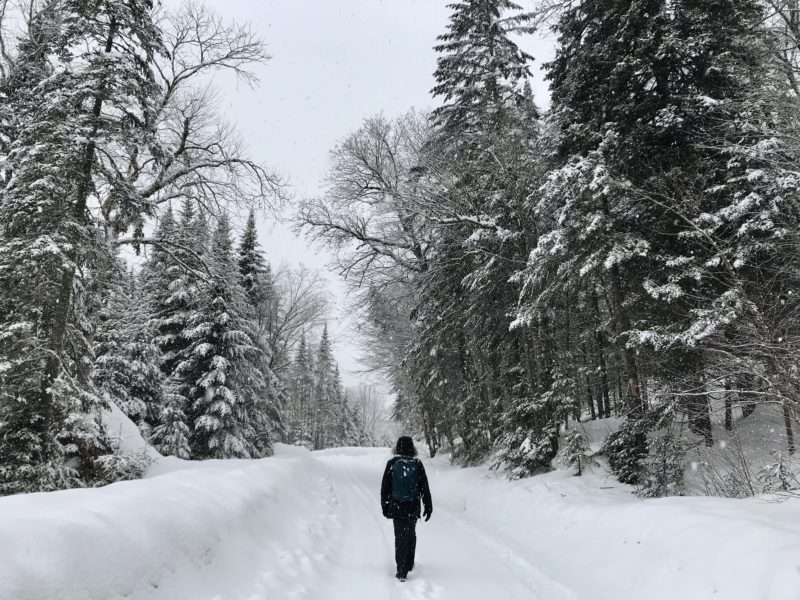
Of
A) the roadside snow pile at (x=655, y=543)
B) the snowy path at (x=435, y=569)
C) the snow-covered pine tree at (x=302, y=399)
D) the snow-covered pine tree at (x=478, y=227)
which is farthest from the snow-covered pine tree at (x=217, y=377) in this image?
the snow-covered pine tree at (x=302, y=399)

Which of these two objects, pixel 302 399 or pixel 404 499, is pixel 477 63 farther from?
pixel 302 399

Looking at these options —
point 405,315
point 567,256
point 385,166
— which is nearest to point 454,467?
point 405,315

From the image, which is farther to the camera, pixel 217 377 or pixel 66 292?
pixel 217 377

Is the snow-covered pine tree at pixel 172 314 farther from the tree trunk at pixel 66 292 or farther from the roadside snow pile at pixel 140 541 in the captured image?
the roadside snow pile at pixel 140 541

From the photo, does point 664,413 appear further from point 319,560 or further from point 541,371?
point 319,560

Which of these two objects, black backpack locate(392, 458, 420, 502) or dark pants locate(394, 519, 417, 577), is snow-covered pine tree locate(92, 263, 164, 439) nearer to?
black backpack locate(392, 458, 420, 502)

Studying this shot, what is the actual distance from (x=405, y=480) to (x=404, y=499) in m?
0.25

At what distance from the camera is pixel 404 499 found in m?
6.30

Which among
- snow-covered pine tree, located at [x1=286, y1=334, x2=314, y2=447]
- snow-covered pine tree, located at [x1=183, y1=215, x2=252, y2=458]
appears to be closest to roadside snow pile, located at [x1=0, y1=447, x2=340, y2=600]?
snow-covered pine tree, located at [x1=183, y1=215, x2=252, y2=458]

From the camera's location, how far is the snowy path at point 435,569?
533 centimetres

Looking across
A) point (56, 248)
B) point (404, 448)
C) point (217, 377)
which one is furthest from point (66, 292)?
point (217, 377)

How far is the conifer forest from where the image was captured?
7.88m

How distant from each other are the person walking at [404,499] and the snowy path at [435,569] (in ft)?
1.05

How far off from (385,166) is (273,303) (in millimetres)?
16293
